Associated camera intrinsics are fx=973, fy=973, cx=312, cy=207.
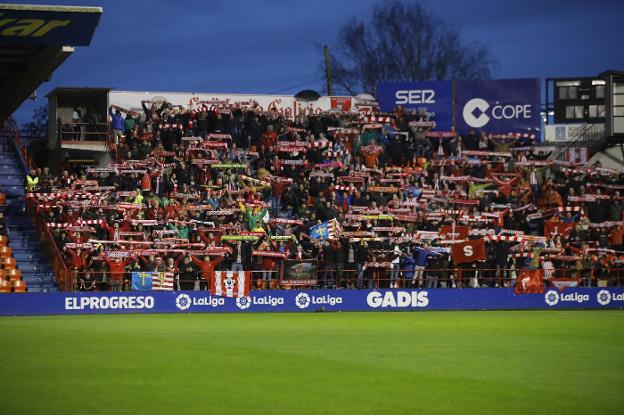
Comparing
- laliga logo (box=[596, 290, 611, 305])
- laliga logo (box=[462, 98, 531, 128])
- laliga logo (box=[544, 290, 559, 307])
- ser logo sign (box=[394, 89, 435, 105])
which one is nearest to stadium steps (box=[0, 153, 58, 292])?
laliga logo (box=[544, 290, 559, 307])

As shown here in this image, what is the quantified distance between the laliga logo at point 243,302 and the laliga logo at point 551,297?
10916 mm

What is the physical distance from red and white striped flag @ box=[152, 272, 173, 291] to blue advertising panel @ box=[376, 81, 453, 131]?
21.1m

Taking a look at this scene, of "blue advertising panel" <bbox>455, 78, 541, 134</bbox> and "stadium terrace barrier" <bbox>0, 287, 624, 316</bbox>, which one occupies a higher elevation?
"blue advertising panel" <bbox>455, 78, 541, 134</bbox>

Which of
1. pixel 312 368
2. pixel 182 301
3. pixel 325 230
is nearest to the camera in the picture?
pixel 312 368

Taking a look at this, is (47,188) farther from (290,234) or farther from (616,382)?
(616,382)

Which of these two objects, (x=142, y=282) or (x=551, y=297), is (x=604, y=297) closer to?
(x=551, y=297)

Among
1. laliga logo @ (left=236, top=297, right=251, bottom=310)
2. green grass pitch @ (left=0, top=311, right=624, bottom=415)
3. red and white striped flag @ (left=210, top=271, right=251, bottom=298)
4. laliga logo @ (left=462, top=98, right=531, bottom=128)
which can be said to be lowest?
laliga logo @ (left=236, top=297, right=251, bottom=310)

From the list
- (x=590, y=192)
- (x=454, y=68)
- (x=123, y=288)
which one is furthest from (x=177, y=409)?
(x=454, y=68)

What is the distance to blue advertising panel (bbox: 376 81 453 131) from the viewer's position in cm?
5150

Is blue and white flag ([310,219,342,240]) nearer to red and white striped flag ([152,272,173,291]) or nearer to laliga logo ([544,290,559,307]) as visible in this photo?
red and white striped flag ([152,272,173,291])

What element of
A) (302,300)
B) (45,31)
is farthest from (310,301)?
(45,31)

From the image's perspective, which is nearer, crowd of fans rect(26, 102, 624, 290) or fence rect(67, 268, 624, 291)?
fence rect(67, 268, 624, 291)

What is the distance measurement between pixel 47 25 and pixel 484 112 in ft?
85.6

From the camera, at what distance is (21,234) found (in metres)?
38.5
